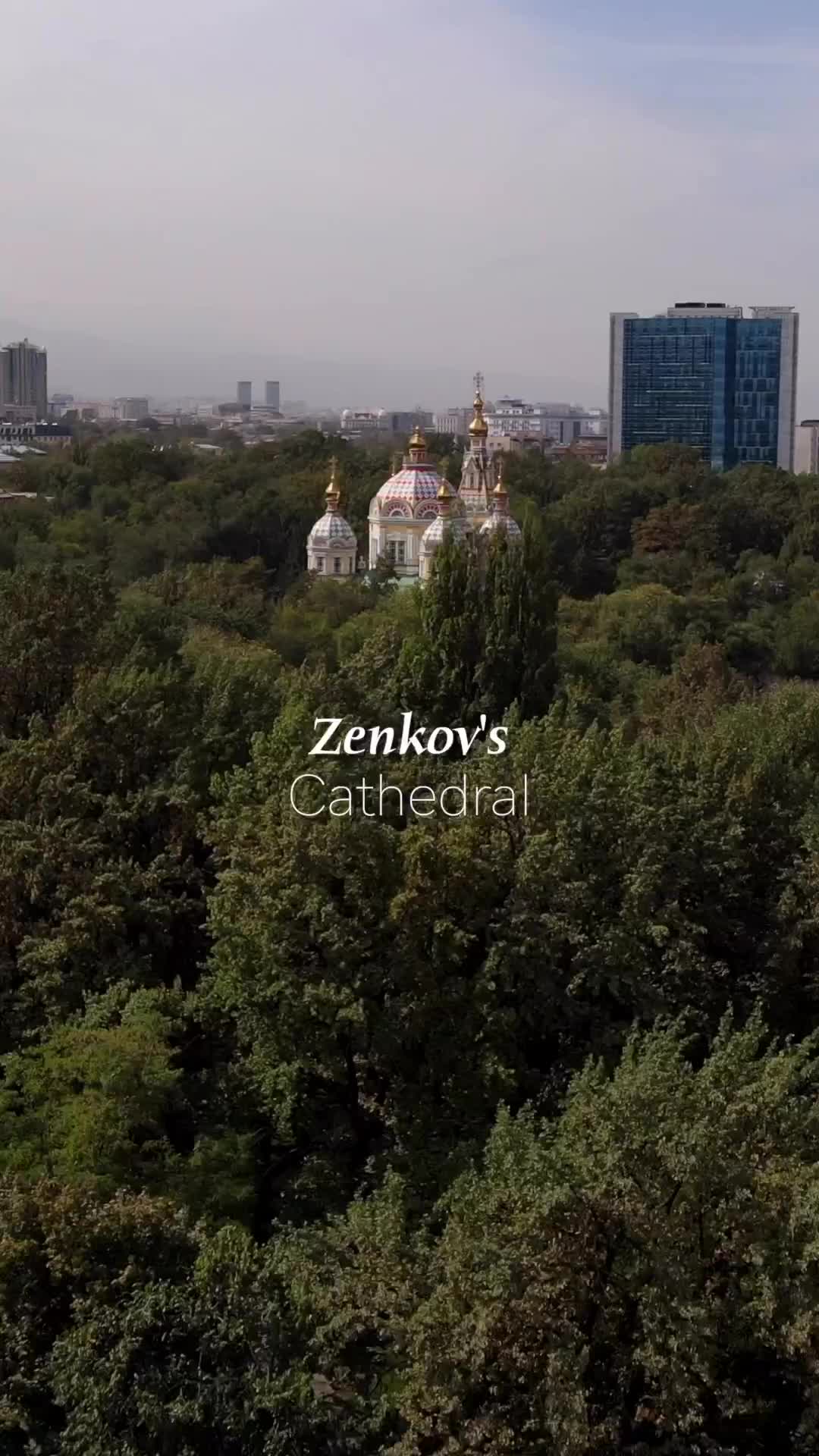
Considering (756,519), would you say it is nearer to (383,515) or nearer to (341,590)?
(383,515)

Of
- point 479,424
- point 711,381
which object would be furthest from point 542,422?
point 479,424

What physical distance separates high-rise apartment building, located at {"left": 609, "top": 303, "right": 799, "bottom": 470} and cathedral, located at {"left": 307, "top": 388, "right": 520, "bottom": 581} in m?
51.6

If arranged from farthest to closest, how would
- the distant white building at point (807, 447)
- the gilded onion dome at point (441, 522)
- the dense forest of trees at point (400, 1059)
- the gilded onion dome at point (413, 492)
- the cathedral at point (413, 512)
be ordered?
the distant white building at point (807, 447)
the gilded onion dome at point (413, 492)
the cathedral at point (413, 512)
the gilded onion dome at point (441, 522)
the dense forest of trees at point (400, 1059)

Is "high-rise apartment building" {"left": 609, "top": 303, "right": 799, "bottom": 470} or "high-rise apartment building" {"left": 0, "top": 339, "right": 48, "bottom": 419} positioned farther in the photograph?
"high-rise apartment building" {"left": 0, "top": 339, "right": 48, "bottom": 419}

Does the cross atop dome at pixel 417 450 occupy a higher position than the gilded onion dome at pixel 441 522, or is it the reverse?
the cross atop dome at pixel 417 450

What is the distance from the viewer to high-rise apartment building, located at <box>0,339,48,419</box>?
127 m

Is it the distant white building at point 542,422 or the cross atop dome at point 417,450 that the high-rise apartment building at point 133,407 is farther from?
the cross atop dome at point 417,450

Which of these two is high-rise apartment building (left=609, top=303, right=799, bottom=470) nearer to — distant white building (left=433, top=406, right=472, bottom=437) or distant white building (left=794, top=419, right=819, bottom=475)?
distant white building (left=794, top=419, right=819, bottom=475)

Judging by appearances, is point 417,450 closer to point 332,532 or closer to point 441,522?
point 332,532

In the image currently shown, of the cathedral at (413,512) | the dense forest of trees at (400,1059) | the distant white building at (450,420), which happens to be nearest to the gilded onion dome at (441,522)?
the cathedral at (413,512)

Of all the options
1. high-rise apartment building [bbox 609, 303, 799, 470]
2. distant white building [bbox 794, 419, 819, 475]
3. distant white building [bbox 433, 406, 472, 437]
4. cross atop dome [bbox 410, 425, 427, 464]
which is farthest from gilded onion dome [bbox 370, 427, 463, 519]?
distant white building [bbox 433, 406, 472, 437]

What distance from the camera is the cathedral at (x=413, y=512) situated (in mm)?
31875

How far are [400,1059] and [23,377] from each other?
126 metres

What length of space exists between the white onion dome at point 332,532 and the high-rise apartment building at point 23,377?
316 ft
